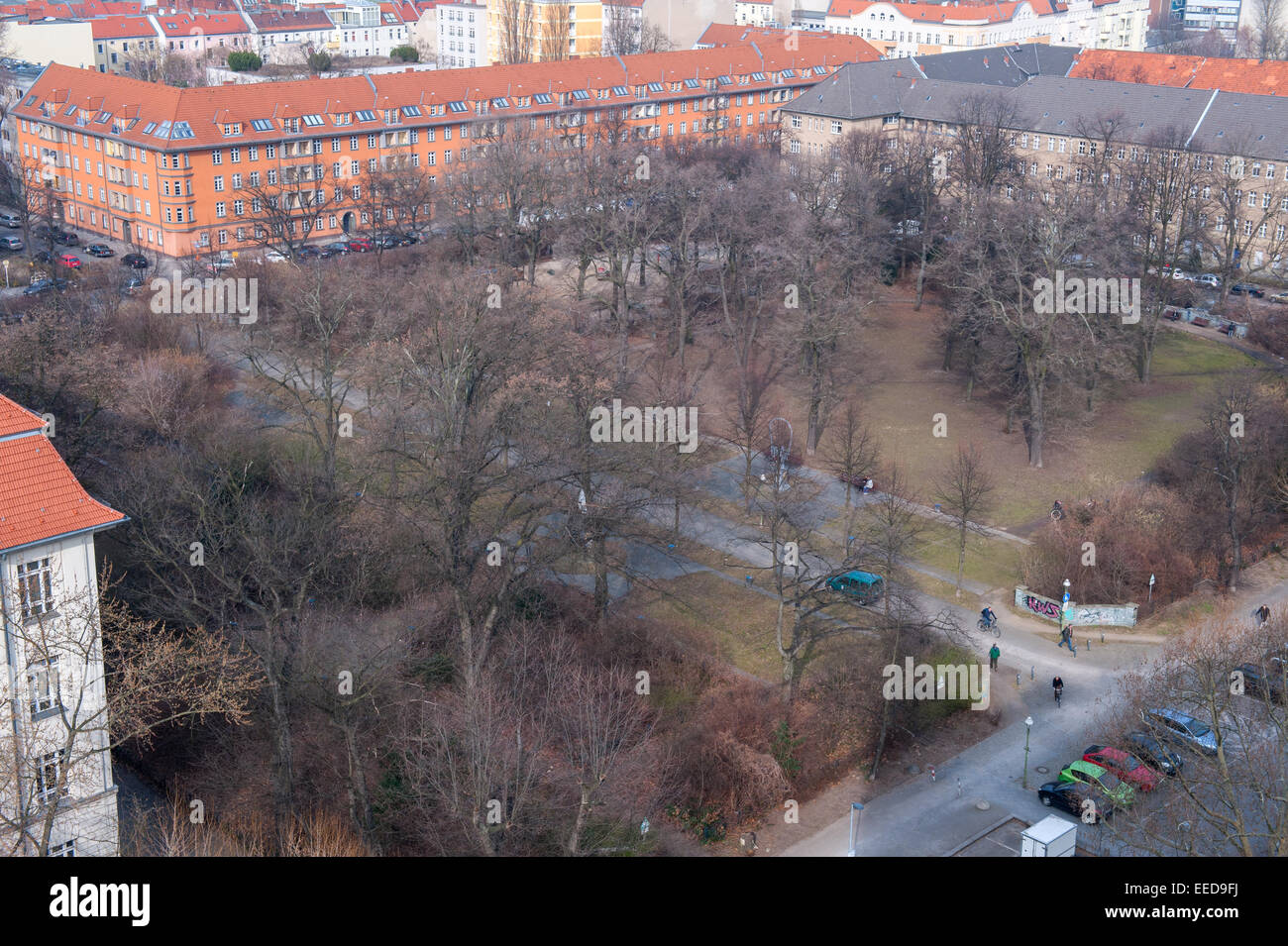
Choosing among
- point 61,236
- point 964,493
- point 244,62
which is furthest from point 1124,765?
point 244,62

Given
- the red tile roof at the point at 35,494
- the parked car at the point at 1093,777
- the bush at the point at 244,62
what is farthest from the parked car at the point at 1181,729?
the bush at the point at 244,62

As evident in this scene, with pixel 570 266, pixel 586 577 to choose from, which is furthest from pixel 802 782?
pixel 570 266

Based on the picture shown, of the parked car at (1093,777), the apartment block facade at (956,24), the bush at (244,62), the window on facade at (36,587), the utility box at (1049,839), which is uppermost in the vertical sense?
the apartment block facade at (956,24)

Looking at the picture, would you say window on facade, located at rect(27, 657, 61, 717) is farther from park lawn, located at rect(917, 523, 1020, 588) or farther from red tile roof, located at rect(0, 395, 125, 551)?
park lawn, located at rect(917, 523, 1020, 588)

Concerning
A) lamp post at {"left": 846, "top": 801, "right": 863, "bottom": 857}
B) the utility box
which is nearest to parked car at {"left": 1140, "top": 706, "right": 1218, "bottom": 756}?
the utility box
